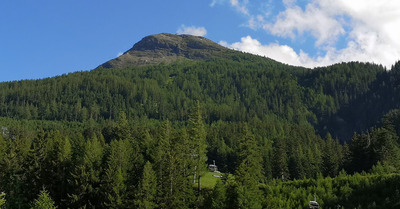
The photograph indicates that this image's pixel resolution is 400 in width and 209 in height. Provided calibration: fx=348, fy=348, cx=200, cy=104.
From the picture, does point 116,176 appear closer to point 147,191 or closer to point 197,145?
point 147,191

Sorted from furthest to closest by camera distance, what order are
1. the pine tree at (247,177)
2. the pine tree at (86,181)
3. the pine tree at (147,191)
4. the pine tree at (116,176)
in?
the pine tree at (86,181)
the pine tree at (116,176)
the pine tree at (147,191)
the pine tree at (247,177)

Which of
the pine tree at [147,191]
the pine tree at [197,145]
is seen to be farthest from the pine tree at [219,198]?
the pine tree at [197,145]

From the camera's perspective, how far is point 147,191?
5144 cm

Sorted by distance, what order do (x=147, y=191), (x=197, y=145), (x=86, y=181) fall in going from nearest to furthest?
1. (x=147, y=191)
2. (x=86, y=181)
3. (x=197, y=145)

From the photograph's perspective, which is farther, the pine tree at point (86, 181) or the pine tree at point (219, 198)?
the pine tree at point (86, 181)

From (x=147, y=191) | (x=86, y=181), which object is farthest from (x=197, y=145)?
(x=86, y=181)

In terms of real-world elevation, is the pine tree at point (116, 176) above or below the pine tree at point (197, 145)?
below

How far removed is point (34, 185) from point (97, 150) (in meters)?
12.2

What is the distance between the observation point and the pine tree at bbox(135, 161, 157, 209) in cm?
5056

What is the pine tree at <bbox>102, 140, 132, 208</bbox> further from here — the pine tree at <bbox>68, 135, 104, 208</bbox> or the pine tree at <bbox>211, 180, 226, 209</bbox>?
the pine tree at <bbox>211, 180, 226, 209</bbox>

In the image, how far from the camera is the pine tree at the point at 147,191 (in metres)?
50.6

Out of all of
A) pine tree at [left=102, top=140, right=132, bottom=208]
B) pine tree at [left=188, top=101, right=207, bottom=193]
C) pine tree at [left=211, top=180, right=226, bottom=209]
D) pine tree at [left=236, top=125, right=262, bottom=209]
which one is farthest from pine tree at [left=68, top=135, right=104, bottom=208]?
pine tree at [left=236, top=125, right=262, bottom=209]

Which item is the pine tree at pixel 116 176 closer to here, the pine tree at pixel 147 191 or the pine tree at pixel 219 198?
the pine tree at pixel 147 191

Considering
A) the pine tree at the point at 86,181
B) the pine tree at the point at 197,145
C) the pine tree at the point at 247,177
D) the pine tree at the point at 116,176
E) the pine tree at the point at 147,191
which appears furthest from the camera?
the pine tree at the point at 197,145
